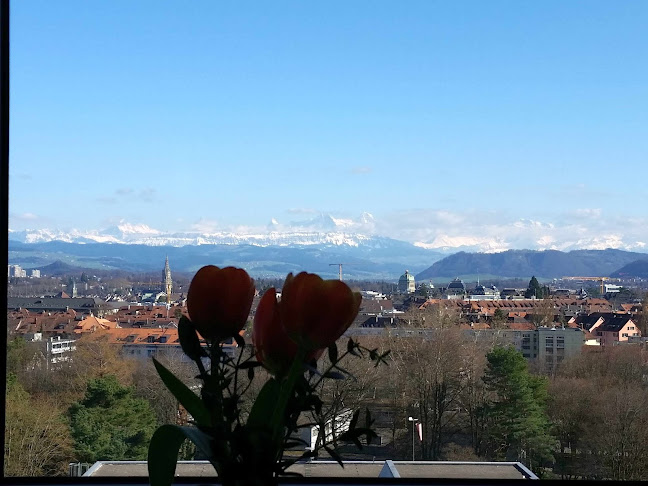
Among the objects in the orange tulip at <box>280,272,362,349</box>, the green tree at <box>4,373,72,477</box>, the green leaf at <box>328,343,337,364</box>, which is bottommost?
the green tree at <box>4,373,72,477</box>

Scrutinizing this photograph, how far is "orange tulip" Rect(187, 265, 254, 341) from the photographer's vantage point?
692 millimetres

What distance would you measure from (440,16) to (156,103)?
907 mm

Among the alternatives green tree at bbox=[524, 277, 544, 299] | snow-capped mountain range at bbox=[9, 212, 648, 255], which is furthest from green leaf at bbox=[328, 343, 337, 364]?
green tree at bbox=[524, 277, 544, 299]

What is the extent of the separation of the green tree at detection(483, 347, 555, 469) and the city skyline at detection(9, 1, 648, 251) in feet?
1.52

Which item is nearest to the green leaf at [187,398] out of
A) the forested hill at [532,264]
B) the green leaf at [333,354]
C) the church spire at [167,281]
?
the green leaf at [333,354]

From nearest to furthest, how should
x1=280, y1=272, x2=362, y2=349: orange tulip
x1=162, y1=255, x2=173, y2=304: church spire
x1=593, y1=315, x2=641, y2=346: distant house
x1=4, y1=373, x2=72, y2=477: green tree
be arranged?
x1=280, y1=272, x2=362, y2=349: orange tulip < x1=4, y1=373, x2=72, y2=477: green tree < x1=162, y1=255, x2=173, y2=304: church spire < x1=593, y1=315, x2=641, y2=346: distant house

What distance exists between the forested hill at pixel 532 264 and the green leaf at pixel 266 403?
1.57m

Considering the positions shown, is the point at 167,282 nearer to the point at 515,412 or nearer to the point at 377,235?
the point at 377,235

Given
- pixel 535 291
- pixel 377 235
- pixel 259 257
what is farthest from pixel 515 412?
pixel 259 257

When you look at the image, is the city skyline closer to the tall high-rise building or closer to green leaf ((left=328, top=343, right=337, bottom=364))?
the tall high-rise building

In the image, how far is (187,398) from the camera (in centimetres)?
69

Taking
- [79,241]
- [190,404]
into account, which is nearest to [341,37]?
[79,241]

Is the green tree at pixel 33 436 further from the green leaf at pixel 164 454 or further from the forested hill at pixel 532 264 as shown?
the green leaf at pixel 164 454

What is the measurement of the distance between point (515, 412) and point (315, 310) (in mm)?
1624
